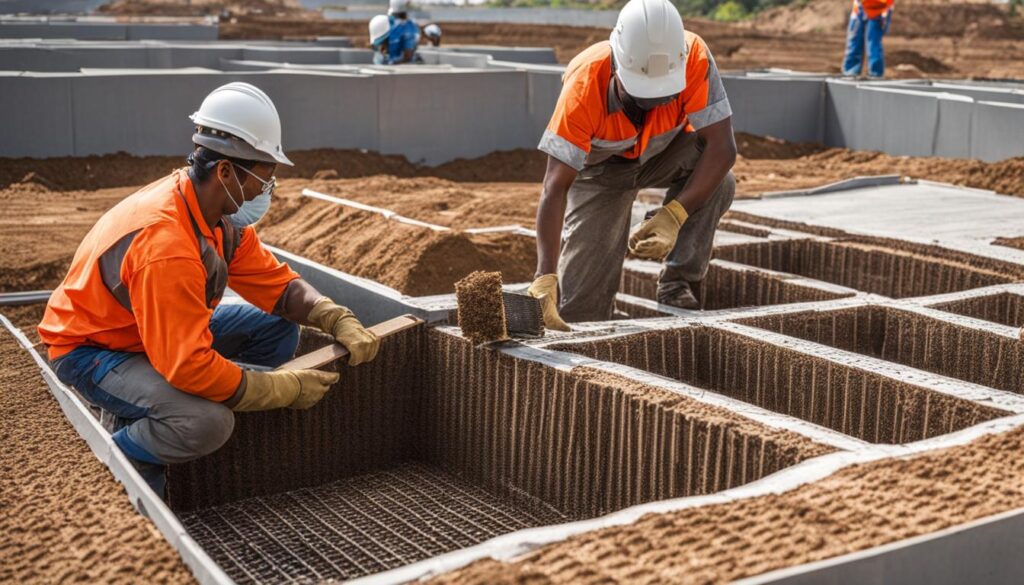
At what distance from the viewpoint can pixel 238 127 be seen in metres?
3.87

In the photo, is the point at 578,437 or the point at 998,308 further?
the point at 998,308

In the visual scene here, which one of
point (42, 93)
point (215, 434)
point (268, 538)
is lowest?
point (268, 538)

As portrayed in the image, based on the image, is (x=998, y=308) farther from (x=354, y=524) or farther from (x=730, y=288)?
(x=354, y=524)

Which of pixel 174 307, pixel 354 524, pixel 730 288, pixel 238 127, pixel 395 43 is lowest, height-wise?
pixel 354 524

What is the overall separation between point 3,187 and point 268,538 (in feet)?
22.2

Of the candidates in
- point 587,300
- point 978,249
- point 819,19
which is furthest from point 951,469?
point 819,19

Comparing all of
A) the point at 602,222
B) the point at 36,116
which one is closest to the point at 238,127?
the point at 602,222

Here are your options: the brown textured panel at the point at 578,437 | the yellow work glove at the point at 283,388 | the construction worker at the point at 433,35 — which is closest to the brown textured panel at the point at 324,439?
the brown textured panel at the point at 578,437

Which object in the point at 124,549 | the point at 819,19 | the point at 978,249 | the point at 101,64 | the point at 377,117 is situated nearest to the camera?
the point at 124,549

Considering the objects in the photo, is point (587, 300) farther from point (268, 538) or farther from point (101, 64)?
point (101, 64)

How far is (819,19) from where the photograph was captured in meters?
36.0

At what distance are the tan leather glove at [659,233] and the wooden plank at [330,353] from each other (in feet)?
3.39

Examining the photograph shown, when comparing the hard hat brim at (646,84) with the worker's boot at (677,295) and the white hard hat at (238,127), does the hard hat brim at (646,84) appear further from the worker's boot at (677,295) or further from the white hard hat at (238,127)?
the white hard hat at (238,127)

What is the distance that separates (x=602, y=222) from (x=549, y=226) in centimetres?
64
